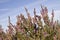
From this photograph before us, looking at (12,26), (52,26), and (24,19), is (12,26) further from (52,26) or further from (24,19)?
(52,26)

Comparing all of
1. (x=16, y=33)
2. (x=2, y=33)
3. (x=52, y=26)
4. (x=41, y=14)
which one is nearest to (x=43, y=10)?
(x=41, y=14)

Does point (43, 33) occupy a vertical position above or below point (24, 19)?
below

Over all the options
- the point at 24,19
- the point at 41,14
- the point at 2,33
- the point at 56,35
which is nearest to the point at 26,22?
the point at 24,19

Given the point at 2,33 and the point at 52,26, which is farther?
the point at 2,33

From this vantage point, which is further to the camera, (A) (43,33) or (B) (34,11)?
(B) (34,11)

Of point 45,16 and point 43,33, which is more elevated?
point 45,16

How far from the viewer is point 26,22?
4.37 m

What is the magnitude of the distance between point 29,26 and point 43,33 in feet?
1.22

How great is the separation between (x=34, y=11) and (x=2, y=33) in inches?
48.0

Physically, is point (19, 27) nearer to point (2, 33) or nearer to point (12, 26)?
point (12, 26)

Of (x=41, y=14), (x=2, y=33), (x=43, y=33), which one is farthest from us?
(x=2, y=33)

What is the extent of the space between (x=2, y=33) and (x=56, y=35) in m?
1.59

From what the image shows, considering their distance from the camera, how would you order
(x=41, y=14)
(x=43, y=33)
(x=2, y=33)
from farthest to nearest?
(x=2, y=33) < (x=41, y=14) < (x=43, y=33)

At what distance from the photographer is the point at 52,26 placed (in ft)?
14.1
